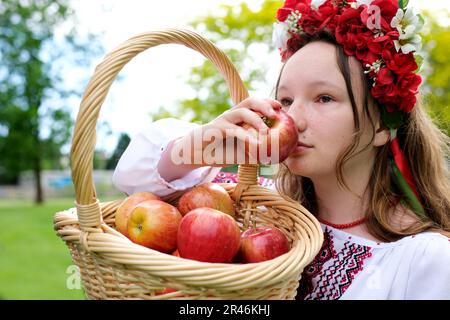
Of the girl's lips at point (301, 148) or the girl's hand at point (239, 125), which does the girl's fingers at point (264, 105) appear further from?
the girl's lips at point (301, 148)

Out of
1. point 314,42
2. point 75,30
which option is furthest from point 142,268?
point 75,30

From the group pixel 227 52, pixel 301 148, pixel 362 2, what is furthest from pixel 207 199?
pixel 227 52

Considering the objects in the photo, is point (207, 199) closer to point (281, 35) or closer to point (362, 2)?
point (281, 35)

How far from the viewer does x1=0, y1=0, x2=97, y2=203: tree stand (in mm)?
10547

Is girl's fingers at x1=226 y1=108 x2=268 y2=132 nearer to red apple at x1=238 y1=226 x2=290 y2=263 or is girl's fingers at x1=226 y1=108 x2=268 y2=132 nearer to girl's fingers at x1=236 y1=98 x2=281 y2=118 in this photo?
girl's fingers at x1=236 y1=98 x2=281 y2=118

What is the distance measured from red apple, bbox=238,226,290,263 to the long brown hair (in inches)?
13.2

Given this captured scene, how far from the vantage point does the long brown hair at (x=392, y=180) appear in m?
1.38

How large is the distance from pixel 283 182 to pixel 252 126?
568 mm

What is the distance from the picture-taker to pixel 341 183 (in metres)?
1.46

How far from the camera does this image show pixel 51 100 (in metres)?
11.2

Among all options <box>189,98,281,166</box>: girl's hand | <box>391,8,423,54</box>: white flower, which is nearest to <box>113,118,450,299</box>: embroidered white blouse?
<box>189,98,281,166</box>: girl's hand

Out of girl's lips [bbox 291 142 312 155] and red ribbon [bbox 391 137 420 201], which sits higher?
girl's lips [bbox 291 142 312 155]

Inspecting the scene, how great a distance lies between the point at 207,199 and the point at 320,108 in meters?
0.43

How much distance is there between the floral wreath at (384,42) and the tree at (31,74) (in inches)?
409
